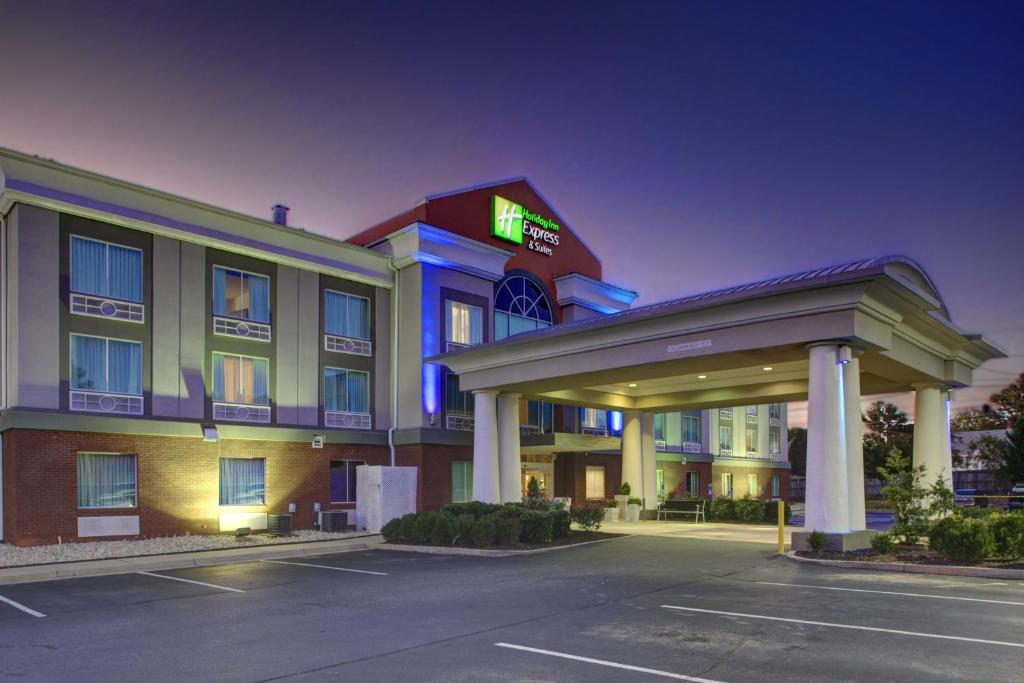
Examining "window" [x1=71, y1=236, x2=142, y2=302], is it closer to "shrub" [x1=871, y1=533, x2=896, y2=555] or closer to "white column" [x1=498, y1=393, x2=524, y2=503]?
"white column" [x1=498, y1=393, x2=524, y2=503]

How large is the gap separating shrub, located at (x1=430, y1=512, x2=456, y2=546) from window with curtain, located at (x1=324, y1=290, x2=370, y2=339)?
34.3 feet

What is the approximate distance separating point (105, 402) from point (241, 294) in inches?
225

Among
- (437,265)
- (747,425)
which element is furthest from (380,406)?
(747,425)

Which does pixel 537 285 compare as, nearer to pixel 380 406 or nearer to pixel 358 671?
pixel 380 406

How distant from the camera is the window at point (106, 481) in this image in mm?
22297

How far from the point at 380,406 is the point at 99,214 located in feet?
39.0

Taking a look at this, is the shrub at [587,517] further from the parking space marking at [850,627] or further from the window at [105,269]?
the window at [105,269]

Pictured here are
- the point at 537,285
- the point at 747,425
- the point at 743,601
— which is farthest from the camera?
the point at 747,425

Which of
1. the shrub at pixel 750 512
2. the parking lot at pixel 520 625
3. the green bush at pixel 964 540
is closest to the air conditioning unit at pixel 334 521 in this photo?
the parking lot at pixel 520 625

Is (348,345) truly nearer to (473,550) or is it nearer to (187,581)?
(473,550)

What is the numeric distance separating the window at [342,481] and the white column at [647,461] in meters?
11.6

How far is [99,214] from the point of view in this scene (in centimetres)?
2302

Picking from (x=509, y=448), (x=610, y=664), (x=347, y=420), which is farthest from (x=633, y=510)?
(x=610, y=664)

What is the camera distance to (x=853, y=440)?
62.1 ft
